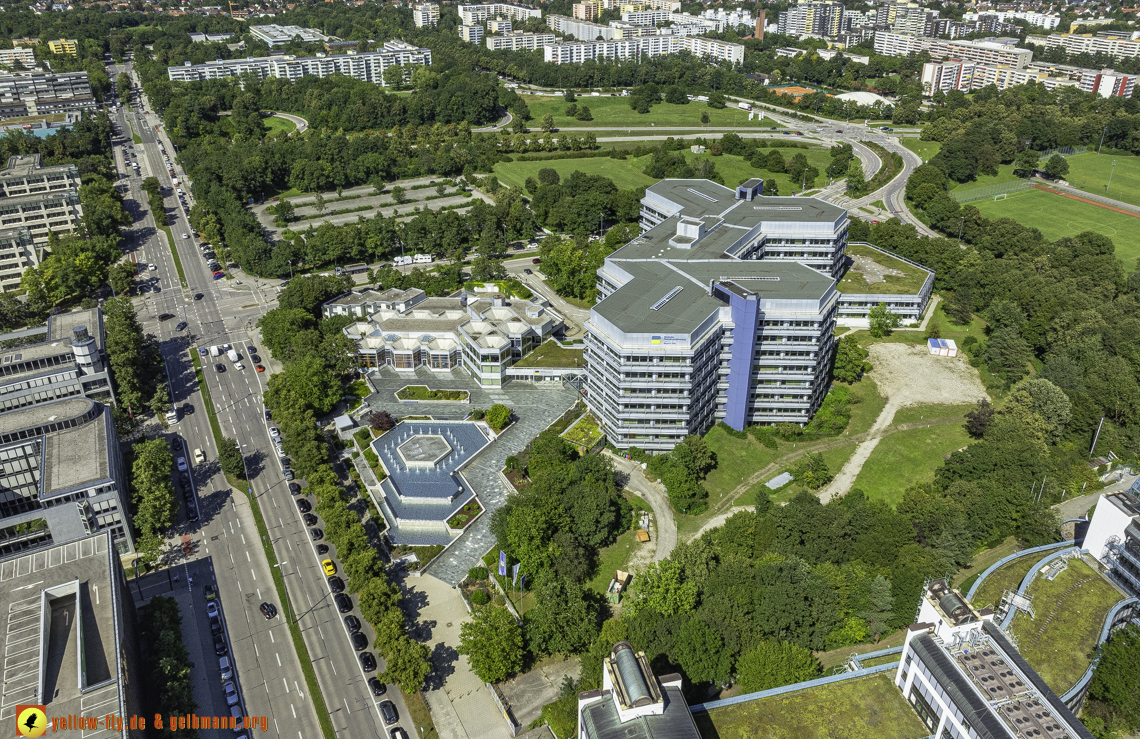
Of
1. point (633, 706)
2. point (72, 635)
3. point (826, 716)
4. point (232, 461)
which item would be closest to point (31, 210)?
point (232, 461)

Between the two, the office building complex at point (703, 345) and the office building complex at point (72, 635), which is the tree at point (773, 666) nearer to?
the office building complex at point (703, 345)

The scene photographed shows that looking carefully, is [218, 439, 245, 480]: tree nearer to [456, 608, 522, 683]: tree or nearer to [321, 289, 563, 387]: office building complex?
[321, 289, 563, 387]: office building complex

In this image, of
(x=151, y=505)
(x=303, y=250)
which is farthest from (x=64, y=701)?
(x=303, y=250)

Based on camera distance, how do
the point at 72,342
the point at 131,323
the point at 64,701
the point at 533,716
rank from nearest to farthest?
1. the point at 64,701
2. the point at 533,716
3. the point at 72,342
4. the point at 131,323

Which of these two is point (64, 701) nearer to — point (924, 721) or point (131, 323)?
point (924, 721)

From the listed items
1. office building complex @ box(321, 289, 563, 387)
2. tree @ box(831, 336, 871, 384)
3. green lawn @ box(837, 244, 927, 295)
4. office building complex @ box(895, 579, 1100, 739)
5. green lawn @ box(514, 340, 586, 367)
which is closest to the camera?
office building complex @ box(895, 579, 1100, 739)

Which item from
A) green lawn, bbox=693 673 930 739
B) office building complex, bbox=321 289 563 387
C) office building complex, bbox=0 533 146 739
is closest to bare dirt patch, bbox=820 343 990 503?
green lawn, bbox=693 673 930 739
